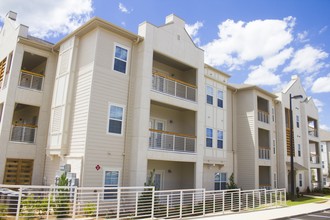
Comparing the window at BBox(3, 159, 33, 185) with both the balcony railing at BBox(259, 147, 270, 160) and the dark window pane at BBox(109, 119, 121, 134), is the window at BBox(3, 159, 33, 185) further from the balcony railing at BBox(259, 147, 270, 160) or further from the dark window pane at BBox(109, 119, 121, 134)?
the balcony railing at BBox(259, 147, 270, 160)

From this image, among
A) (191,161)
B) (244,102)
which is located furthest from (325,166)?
(191,161)

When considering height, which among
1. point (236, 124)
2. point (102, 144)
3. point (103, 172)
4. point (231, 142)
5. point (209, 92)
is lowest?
point (103, 172)

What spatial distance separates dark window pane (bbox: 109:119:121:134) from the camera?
14664 millimetres

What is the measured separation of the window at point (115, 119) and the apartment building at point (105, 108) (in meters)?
0.05

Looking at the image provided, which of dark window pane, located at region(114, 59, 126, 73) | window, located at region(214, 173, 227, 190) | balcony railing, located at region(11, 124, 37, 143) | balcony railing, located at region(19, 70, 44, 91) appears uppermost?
dark window pane, located at region(114, 59, 126, 73)

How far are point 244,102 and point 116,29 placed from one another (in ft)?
49.9

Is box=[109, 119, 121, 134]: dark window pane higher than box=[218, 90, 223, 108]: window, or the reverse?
box=[218, 90, 223, 108]: window

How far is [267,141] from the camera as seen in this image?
27.9 meters

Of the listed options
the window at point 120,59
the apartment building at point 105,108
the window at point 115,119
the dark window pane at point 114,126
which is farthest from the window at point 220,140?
the window at point 120,59

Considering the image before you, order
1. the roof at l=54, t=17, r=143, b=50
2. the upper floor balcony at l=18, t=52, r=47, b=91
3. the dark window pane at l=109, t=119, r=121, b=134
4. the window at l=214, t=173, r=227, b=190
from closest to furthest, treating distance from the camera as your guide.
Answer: the roof at l=54, t=17, r=143, b=50
the dark window pane at l=109, t=119, r=121, b=134
the upper floor balcony at l=18, t=52, r=47, b=91
the window at l=214, t=173, r=227, b=190

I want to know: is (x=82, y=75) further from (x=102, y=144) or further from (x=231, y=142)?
(x=231, y=142)

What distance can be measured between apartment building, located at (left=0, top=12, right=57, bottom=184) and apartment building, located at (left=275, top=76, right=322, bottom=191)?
70.2 feet

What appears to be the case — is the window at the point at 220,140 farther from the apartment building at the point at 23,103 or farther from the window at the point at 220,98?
the apartment building at the point at 23,103

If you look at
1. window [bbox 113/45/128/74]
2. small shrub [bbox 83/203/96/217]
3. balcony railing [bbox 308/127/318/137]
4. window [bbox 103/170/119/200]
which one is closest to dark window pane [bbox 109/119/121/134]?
window [bbox 103/170/119/200]
